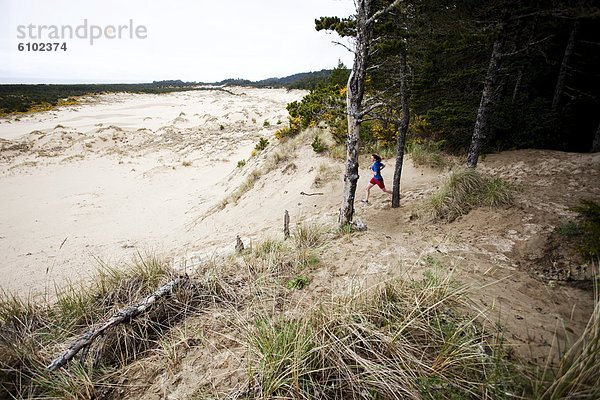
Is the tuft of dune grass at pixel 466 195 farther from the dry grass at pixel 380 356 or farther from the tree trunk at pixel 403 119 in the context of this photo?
the dry grass at pixel 380 356

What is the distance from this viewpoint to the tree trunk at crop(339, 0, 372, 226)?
520 centimetres

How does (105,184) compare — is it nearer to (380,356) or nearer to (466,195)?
(466,195)

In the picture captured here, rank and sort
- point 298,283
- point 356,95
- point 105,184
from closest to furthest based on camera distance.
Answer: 1. point 298,283
2. point 356,95
3. point 105,184

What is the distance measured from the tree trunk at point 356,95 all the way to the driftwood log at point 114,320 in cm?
392

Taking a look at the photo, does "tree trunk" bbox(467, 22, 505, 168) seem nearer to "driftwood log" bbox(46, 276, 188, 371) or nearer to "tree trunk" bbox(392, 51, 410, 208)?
"tree trunk" bbox(392, 51, 410, 208)

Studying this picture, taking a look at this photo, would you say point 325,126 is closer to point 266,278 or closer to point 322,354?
point 266,278

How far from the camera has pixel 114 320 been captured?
2.71m

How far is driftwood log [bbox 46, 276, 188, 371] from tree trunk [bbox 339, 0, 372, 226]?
154 inches

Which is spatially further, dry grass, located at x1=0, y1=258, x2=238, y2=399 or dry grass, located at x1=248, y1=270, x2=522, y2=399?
dry grass, located at x1=0, y1=258, x2=238, y2=399

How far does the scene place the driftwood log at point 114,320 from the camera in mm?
2373

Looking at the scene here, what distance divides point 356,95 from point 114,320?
547cm

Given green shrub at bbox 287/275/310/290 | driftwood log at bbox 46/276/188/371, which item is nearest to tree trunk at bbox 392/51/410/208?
green shrub at bbox 287/275/310/290

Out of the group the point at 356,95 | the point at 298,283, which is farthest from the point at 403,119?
the point at 298,283

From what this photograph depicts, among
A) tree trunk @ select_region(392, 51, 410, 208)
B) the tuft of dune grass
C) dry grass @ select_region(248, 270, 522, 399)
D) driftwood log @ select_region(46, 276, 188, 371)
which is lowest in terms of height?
driftwood log @ select_region(46, 276, 188, 371)
